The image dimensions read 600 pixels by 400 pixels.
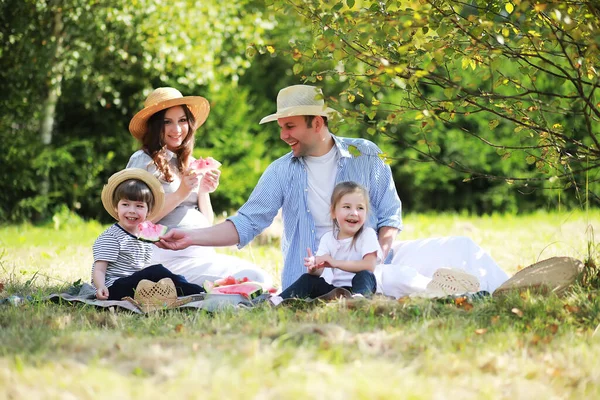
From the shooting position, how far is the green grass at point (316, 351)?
10.2 feet

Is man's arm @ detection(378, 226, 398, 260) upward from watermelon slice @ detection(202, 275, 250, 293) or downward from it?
upward

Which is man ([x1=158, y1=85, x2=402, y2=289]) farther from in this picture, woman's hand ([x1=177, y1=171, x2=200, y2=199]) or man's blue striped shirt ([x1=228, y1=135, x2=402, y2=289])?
woman's hand ([x1=177, y1=171, x2=200, y2=199])

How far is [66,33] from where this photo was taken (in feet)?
35.6

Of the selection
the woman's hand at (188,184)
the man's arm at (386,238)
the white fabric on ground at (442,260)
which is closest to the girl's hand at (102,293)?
the woman's hand at (188,184)

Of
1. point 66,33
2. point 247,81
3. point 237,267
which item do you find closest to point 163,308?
point 237,267

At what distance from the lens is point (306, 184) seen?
5.68 meters

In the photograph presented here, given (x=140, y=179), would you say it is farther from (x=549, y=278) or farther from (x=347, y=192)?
(x=549, y=278)

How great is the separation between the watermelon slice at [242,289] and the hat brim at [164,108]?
1535 millimetres

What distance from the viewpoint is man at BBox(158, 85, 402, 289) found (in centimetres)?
557

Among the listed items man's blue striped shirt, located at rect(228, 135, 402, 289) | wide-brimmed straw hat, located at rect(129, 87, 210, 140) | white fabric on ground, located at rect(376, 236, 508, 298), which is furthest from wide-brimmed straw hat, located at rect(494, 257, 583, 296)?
wide-brimmed straw hat, located at rect(129, 87, 210, 140)

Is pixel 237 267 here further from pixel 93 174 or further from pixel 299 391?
pixel 93 174

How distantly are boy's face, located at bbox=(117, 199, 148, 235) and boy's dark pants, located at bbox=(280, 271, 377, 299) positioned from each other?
3.85 feet

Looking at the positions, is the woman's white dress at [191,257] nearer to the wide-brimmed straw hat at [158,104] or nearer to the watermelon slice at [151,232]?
the wide-brimmed straw hat at [158,104]

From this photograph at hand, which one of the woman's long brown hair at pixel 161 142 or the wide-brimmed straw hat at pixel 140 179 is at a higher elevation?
the woman's long brown hair at pixel 161 142
